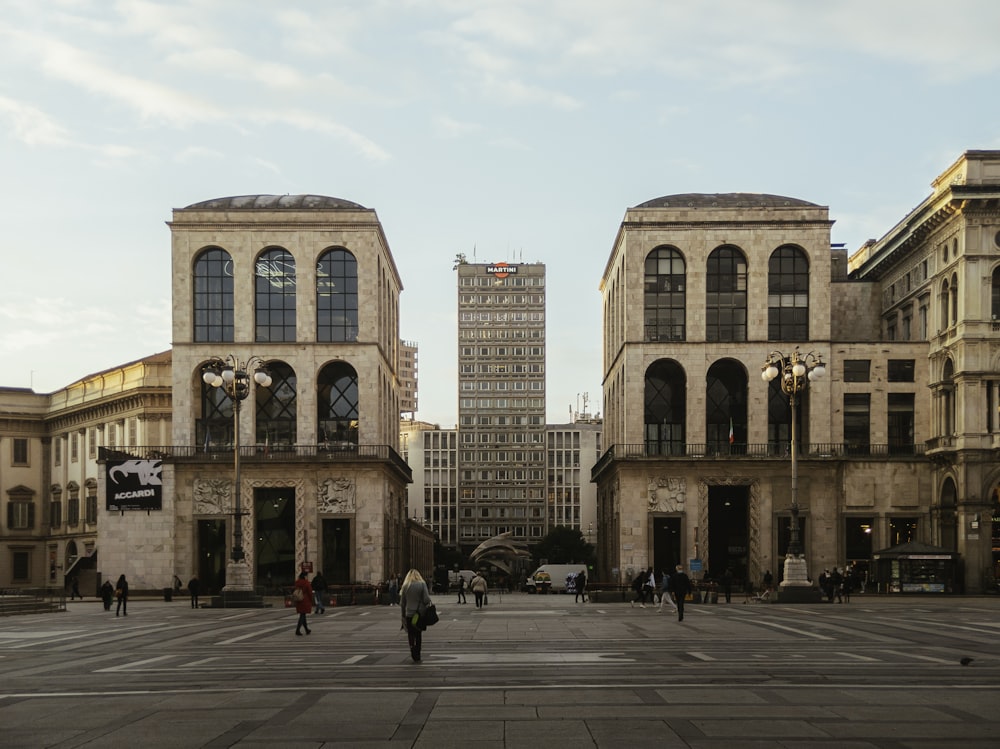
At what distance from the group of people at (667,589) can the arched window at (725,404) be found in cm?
1929

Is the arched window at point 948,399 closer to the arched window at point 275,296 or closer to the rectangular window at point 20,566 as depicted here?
the arched window at point 275,296

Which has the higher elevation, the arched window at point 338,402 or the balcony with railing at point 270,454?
the arched window at point 338,402

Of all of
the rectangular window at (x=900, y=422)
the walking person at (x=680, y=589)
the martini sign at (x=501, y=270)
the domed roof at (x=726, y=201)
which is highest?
the martini sign at (x=501, y=270)

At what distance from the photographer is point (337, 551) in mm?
74375

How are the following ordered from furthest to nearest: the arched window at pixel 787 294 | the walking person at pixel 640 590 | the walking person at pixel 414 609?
the arched window at pixel 787 294, the walking person at pixel 640 590, the walking person at pixel 414 609

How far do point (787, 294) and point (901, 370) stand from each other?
325 inches

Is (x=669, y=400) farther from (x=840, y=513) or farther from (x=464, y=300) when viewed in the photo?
(x=464, y=300)

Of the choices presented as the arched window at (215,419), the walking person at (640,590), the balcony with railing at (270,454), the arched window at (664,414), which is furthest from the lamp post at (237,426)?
the arched window at (664,414)

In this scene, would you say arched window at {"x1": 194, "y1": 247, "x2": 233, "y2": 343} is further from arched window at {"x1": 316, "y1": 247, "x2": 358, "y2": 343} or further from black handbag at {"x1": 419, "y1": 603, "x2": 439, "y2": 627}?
black handbag at {"x1": 419, "y1": 603, "x2": 439, "y2": 627}

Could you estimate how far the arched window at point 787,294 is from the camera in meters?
74.9

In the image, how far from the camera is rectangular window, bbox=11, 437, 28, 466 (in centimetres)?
10094

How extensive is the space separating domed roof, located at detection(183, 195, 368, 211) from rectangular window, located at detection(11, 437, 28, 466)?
118 ft

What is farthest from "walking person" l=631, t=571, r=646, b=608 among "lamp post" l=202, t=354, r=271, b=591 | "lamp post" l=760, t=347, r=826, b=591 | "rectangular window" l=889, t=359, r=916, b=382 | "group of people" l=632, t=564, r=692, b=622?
"rectangular window" l=889, t=359, r=916, b=382

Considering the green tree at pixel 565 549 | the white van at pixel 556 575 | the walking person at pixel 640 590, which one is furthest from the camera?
the green tree at pixel 565 549
